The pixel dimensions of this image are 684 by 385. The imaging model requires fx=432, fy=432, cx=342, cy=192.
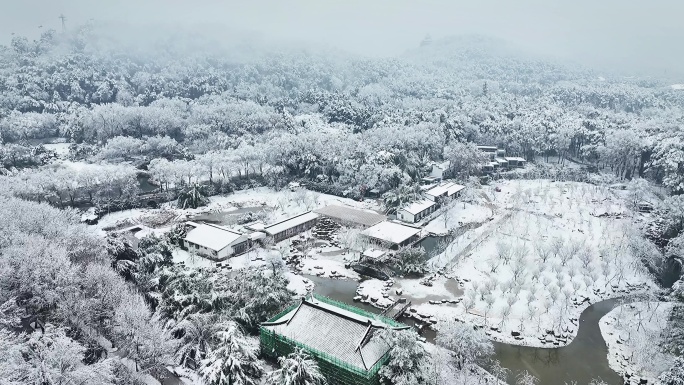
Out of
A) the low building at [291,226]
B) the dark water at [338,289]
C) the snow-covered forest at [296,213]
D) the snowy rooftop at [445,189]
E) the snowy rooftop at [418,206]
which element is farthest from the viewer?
the snowy rooftop at [445,189]

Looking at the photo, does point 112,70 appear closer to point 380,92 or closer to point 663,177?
point 380,92

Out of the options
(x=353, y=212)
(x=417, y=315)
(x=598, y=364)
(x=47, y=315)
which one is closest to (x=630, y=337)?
(x=598, y=364)

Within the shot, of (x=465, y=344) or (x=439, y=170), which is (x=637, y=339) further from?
(x=439, y=170)

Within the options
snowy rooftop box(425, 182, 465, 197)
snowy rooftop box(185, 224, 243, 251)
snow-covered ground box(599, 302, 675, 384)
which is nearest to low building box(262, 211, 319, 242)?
snowy rooftop box(185, 224, 243, 251)

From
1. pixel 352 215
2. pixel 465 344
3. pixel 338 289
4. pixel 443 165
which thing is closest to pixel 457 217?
pixel 352 215

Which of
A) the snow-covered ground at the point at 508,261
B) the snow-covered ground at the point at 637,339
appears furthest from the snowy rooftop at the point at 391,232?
the snow-covered ground at the point at 637,339

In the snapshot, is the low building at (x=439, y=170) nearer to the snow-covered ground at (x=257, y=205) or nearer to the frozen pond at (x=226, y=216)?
the snow-covered ground at (x=257, y=205)
